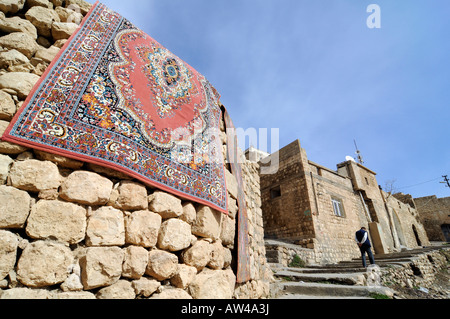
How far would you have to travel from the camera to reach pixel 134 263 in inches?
60.1

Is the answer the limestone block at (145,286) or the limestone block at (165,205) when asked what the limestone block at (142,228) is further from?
the limestone block at (145,286)

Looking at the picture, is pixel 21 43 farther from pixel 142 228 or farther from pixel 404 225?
pixel 404 225

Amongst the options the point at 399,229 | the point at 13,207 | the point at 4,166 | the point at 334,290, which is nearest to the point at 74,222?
the point at 13,207

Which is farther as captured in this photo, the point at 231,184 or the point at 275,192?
the point at 275,192

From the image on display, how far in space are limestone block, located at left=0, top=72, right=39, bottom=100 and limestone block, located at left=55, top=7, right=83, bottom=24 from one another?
0.89 m

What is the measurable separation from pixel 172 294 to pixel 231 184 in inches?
57.5

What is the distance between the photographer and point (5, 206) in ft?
3.99

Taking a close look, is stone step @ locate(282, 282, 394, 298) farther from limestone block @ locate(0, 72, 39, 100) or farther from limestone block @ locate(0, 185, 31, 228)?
limestone block @ locate(0, 72, 39, 100)

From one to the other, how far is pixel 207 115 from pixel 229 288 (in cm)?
206

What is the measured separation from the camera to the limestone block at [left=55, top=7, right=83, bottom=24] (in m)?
2.12

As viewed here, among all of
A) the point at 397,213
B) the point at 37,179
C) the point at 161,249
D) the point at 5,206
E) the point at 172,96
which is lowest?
the point at 161,249

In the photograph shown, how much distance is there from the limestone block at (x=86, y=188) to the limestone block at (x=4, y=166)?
284 mm
